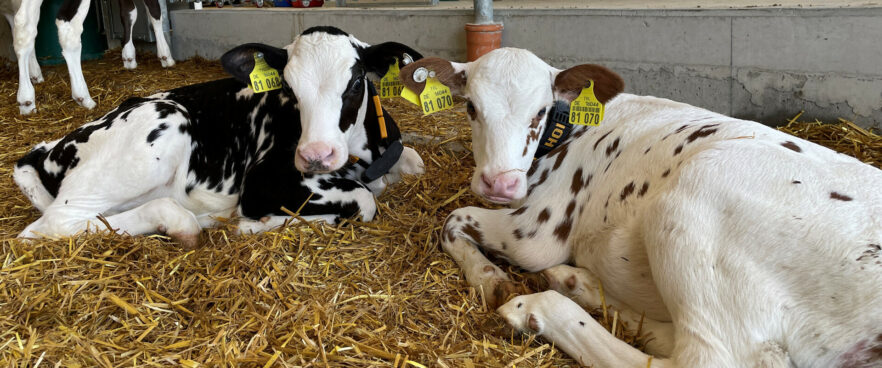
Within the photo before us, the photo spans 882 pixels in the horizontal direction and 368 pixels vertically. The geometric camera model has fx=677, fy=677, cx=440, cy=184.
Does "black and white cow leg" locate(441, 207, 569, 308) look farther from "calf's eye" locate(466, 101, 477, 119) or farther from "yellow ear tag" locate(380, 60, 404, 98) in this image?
"yellow ear tag" locate(380, 60, 404, 98)

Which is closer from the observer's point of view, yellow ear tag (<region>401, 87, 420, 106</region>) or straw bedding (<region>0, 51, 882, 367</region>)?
straw bedding (<region>0, 51, 882, 367</region>)

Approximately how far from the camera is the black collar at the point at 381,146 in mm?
4046

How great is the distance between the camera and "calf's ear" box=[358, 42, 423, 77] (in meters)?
3.71

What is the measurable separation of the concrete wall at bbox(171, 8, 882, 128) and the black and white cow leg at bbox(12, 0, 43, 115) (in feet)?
13.2

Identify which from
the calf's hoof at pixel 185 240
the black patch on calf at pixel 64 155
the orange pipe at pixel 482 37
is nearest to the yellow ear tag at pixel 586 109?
the calf's hoof at pixel 185 240

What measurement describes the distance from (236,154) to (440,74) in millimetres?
1562

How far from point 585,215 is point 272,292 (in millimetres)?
1434

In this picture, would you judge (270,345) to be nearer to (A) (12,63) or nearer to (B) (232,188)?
(B) (232,188)

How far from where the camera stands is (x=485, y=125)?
3092 mm

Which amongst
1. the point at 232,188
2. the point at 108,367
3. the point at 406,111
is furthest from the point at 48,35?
the point at 108,367

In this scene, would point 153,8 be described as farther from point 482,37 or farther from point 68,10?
point 482,37

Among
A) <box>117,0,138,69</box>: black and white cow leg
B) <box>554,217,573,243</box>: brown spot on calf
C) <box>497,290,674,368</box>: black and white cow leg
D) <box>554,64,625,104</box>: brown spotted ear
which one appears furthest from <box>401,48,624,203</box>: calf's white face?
<box>117,0,138,69</box>: black and white cow leg

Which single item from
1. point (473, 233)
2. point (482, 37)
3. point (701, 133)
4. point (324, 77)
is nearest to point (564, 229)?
point (473, 233)

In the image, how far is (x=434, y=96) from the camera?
3406 mm
